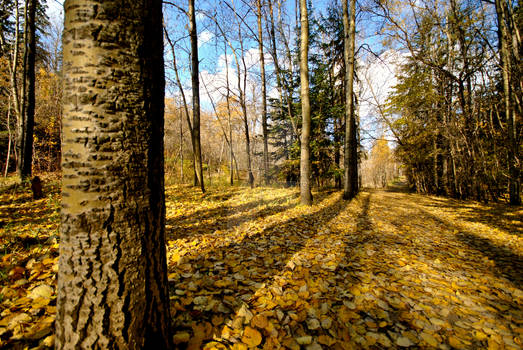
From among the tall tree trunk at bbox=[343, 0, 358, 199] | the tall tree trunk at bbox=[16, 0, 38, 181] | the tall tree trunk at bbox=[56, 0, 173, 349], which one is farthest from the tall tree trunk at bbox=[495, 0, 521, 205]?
the tall tree trunk at bbox=[16, 0, 38, 181]

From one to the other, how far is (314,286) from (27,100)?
1158 centimetres

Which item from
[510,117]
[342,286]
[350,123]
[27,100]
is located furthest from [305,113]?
[27,100]

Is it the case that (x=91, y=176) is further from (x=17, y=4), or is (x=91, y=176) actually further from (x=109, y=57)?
(x=17, y=4)

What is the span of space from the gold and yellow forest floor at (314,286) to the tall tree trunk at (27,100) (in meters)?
5.26

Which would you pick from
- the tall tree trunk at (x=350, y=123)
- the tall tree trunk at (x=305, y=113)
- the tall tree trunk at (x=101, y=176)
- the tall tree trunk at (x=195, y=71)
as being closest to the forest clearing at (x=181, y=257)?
the tall tree trunk at (x=101, y=176)

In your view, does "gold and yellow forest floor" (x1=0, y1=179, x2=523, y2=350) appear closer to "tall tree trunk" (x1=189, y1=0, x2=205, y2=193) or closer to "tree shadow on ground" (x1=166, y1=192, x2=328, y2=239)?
"tree shadow on ground" (x1=166, y1=192, x2=328, y2=239)

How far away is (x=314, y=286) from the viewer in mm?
2152

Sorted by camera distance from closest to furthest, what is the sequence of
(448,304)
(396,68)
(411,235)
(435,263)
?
1. (448,304)
2. (435,263)
3. (411,235)
4. (396,68)

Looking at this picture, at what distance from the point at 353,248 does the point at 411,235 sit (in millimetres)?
1638

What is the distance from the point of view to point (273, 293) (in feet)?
6.62

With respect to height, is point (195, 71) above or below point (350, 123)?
above

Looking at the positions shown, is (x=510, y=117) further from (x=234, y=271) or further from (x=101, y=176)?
(x=101, y=176)

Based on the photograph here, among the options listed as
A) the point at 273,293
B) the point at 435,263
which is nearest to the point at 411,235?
the point at 435,263

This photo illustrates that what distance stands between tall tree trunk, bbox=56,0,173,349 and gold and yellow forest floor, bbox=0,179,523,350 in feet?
2.01
